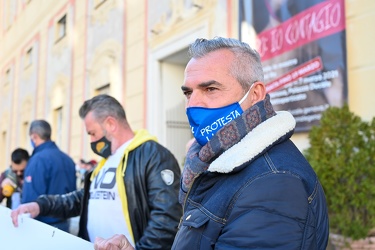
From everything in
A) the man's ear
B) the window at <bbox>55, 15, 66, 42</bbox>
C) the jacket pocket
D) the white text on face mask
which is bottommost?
the jacket pocket

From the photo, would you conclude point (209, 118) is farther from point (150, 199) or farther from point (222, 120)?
point (150, 199)

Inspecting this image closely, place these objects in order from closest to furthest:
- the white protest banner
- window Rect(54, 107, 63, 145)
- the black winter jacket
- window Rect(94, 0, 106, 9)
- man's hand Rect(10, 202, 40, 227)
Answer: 1. the white protest banner
2. the black winter jacket
3. man's hand Rect(10, 202, 40, 227)
4. window Rect(94, 0, 106, 9)
5. window Rect(54, 107, 63, 145)

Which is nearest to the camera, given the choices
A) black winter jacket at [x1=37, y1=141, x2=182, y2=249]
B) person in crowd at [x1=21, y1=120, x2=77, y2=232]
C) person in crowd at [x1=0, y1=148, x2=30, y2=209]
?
black winter jacket at [x1=37, y1=141, x2=182, y2=249]

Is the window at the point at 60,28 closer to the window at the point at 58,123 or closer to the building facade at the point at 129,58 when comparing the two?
the building facade at the point at 129,58

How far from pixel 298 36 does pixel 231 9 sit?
1.36m

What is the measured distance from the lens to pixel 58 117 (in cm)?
1205

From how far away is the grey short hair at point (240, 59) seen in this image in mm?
1396

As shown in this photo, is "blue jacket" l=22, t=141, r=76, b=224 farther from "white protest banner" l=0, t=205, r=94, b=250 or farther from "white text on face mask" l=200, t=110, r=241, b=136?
"white text on face mask" l=200, t=110, r=241, b=136

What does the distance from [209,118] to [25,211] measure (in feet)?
5.42

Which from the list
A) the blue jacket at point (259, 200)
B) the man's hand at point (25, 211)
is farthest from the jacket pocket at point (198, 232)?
the man's hand at point (25, 211)

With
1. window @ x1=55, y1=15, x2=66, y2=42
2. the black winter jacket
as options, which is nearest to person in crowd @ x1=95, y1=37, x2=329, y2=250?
the black winter jacket

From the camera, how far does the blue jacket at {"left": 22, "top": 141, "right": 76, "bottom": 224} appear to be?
3740mm

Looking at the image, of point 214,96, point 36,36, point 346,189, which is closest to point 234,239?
point 214,96

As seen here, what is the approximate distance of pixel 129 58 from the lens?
26.7 ft
